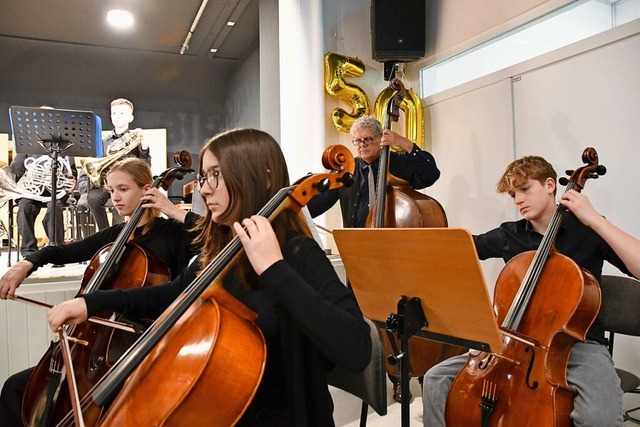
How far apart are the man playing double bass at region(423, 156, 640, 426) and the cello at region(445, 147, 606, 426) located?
0.18 ft

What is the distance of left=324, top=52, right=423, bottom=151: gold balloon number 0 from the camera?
3.62 meters

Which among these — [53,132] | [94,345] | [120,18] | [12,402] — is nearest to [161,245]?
[94,345]

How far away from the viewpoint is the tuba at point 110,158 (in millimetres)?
3541

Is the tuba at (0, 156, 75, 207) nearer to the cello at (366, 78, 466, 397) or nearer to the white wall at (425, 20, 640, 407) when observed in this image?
the cello at (366, 78, 466, 397)

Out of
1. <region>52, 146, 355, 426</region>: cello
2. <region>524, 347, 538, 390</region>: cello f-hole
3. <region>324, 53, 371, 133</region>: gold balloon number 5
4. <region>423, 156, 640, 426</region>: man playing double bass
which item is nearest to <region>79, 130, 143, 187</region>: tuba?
<region>324, 53, 371, 133</region>: gold balloon number 5

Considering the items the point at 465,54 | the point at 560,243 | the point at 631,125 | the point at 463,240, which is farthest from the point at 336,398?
the point at 465,54

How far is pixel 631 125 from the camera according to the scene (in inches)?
95.9

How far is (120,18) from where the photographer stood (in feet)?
18.1

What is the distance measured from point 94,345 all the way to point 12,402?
33 cm

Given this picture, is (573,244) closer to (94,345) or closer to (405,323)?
(405,323)

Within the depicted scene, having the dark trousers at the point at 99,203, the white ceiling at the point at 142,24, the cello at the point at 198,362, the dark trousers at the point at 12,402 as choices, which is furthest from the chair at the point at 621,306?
the white ceiling at the point at 142,24

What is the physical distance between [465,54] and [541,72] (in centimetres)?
68

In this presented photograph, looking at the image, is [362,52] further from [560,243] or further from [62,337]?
[62,337]

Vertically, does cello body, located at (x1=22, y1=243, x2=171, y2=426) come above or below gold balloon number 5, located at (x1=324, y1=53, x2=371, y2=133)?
below
